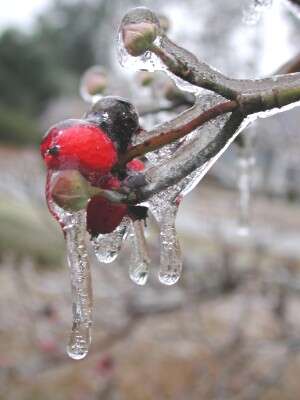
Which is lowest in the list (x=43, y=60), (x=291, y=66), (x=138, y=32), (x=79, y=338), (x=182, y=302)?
(x=79, y=338)

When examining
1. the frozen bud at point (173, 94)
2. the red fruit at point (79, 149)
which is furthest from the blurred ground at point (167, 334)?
the red fruit at point (79, 149)

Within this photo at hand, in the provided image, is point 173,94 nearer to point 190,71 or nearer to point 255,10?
point 255,10

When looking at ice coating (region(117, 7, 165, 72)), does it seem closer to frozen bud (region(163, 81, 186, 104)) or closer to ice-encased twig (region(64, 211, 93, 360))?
ice-encased twig (region(64, 211, 93, 360))

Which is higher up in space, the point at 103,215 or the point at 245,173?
the point at 245,173

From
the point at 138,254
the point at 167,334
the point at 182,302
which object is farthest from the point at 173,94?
the point at 167,334

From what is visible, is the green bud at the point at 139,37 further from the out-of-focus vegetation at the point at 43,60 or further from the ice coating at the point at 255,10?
the out-of-focus vegetation at the point at 43,60

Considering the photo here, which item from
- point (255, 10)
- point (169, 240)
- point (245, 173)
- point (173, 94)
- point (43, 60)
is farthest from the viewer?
point (43, 60)
